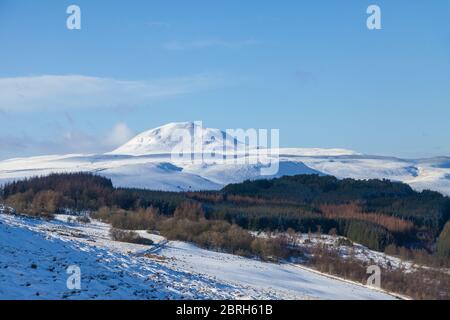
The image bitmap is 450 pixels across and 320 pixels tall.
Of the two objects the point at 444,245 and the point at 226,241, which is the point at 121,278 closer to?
the point at 226,241

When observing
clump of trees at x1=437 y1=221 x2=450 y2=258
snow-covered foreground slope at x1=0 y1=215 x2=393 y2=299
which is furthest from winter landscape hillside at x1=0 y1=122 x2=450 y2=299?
clump of trees at x1=437 y1=221 x2=450 y2=258

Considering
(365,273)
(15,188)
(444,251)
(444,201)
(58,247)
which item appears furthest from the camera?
(444,201)

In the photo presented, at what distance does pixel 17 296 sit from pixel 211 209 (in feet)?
203

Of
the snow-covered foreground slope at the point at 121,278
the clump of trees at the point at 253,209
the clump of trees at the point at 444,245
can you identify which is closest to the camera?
the snow-covered foreground slope at the point at 121,278

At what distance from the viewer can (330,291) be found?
107ft

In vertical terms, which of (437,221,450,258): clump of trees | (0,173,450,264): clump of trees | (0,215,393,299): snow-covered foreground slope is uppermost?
(0,215,393,299): snow-covered foreground slope

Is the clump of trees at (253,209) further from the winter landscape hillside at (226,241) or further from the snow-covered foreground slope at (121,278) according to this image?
the snow-covered foreground slope at (121,278)

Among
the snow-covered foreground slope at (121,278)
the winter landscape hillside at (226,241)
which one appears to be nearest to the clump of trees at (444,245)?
the winter landscape hillside at (226,241)

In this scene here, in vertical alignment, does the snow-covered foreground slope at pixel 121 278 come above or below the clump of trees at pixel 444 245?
above

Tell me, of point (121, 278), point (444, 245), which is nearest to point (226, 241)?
point (121, 278)

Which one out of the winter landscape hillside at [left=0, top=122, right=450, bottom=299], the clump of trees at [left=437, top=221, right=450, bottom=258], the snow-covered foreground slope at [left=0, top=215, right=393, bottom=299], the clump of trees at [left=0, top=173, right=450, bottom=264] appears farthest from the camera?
the clump of trees at [left=437, top=221, right=450, bottom=258]

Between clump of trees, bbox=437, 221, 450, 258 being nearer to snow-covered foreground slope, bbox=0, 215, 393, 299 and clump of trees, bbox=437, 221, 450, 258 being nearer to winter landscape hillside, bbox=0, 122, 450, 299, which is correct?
winter landscape hillside, bbox=0, 122, 450, 299

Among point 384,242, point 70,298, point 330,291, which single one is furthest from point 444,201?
point 70,298
